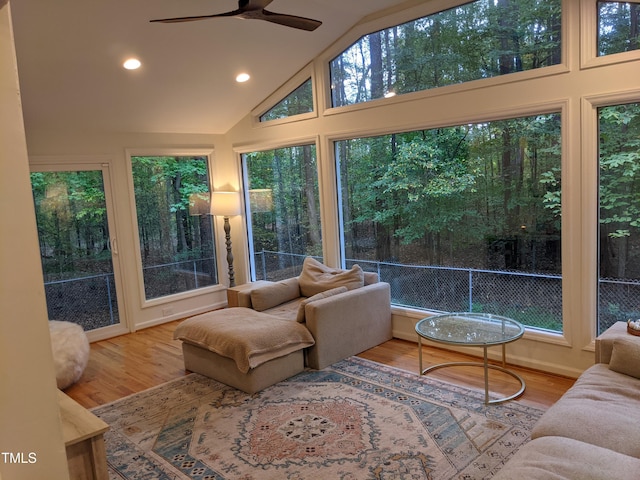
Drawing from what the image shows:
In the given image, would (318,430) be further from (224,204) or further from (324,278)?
(224,204)

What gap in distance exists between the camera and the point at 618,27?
3316 mm

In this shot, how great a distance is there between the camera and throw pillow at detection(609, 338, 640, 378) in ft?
8.70

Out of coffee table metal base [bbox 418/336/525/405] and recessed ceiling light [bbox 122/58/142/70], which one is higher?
recessed ceiling light [bbox 122/58/142/70]

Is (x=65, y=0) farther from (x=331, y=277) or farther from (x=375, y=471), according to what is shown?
(x=375, y=471)

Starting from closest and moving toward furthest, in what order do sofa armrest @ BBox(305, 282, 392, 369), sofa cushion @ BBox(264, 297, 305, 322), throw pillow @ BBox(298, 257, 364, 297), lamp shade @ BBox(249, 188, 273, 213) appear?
sofa armrest @ BBox(305, 282, 392, 369) < sofa cushion @ BBox(264, 297, 305, 322) < throw pillow @ BBox(298, 257, 364, 297) < lamp shade @ BBox(249, 188, 273, 213)

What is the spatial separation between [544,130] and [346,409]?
2602 mm

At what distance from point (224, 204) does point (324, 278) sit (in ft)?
6.09

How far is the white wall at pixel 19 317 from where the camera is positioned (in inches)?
47.9

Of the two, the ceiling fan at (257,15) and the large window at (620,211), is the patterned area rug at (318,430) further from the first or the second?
the ceiling fan at (257,15)

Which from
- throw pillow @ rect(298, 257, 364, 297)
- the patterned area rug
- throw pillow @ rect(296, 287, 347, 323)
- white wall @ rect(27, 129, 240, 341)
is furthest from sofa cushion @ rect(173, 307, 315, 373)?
white wall @ rect(27, 129, 240, 341)

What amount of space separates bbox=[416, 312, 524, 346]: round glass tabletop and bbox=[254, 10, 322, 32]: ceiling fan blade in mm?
2449

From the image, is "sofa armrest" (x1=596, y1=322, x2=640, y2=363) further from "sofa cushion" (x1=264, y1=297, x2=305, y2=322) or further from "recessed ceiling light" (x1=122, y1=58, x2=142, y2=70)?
"recessed ceiling light" (x1=122, y1=58, x2=142, y2=70)

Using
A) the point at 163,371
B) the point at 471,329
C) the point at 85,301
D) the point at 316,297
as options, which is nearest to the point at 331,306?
the point at 316,297

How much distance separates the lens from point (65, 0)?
11.0 feet
